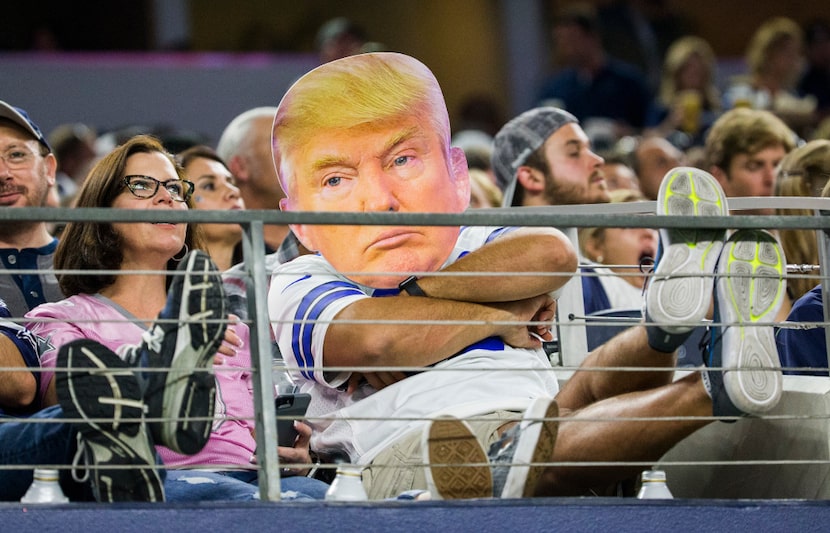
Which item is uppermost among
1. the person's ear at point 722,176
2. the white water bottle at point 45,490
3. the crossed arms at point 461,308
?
the crossed arms at point 461,308

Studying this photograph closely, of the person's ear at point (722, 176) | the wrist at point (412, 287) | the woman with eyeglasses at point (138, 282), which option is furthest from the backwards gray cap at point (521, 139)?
the wrist at point (412, 287)

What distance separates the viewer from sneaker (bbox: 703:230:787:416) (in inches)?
114

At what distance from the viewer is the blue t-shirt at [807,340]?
143 inches

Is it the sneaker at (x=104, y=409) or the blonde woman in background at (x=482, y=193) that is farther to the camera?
the blonde woman in background at (x=482, y=193)

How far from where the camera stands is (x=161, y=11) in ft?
32.8

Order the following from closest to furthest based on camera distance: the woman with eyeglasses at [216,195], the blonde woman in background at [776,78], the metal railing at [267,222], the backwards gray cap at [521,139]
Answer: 1. the metal railing at [267,222]
2. the woman with eyeglasses at [216,195]
3. the backwards gray cap at [521,139]
4. the blonde woman in background at [776,78]

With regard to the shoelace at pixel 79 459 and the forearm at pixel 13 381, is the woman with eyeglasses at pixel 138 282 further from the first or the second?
the shoelace at pixel 79 459

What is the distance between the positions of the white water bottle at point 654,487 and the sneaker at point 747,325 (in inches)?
7.4

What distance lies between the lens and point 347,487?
2857mm

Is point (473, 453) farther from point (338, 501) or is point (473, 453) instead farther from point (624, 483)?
point (624, 483)

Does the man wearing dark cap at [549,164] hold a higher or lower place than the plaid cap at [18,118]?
lower

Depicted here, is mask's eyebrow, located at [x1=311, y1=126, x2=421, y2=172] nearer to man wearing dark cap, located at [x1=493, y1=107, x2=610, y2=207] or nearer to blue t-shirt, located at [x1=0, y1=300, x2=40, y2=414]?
blue t-shirt, located at [x1=0, y1=300, x2=40, y2=414]

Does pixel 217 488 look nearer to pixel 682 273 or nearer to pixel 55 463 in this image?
pixel 55 463

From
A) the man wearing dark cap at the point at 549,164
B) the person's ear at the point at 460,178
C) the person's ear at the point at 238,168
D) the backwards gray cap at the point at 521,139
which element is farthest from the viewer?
the backwards gray cap at the point at 521,139
